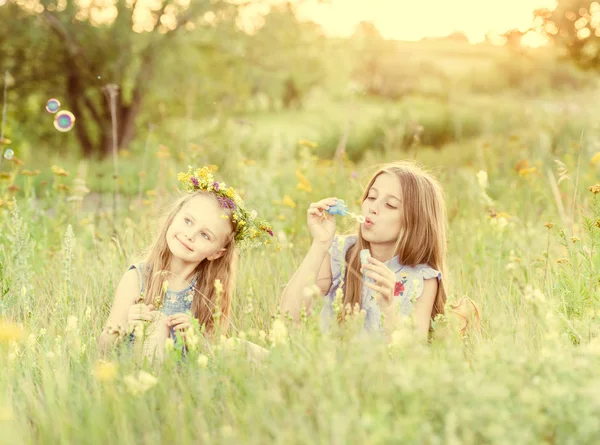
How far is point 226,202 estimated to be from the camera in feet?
11.9

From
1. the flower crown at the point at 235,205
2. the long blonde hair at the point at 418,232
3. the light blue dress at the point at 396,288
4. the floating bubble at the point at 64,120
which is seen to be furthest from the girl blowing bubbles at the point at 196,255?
the floating bubble at the point at 64,120

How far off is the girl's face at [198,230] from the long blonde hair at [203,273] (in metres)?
0.06

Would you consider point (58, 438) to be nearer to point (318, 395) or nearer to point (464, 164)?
point (318, 395)

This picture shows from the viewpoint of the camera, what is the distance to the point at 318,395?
2.08 meters

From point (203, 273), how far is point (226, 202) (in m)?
0.40

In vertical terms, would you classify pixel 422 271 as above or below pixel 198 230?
below

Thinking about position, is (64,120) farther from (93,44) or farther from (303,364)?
(93,44)

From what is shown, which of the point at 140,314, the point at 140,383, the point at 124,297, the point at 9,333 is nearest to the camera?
the point at 140,383

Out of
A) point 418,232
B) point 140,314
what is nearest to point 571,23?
point 418,232

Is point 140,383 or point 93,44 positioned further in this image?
point 93,44

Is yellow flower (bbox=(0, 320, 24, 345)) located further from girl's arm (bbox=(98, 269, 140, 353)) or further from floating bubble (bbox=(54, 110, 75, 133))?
floating bubble (bbox=(54, 110, 75, 133))

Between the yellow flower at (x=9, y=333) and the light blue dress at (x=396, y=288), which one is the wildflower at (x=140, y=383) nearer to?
the yellow flower at (x=9, y=333)

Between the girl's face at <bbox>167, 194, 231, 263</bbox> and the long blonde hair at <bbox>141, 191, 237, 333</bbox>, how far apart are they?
55mm

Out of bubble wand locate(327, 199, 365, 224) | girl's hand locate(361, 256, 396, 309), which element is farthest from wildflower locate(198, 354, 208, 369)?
bubble wand locate(327, 199, 365, 224)
